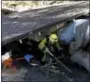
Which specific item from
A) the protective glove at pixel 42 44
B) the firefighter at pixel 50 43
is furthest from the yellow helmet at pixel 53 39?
the protective glove at pixel 42 44

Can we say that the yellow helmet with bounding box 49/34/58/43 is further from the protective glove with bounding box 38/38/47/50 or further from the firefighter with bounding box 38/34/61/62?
the protective glove with bounding box 38/38/47/50

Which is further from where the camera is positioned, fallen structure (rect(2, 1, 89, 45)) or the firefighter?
the firefighter

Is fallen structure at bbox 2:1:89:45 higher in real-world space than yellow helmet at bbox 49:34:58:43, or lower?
higher

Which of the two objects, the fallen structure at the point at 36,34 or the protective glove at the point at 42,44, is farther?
the protective glove at the point at 42,44

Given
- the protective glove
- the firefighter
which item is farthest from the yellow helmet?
the protective glove

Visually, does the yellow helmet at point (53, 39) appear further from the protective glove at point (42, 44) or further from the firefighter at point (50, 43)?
the protective glove at point (42, 44)

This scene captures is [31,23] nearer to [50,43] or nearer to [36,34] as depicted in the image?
[36,34]

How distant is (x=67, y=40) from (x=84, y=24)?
1.24 feet

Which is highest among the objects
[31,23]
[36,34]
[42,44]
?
[31,23]

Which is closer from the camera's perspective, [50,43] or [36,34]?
[36,34]

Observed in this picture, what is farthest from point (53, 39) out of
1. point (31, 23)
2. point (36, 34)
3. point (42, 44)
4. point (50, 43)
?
point (31, 23)

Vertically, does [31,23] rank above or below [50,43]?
above

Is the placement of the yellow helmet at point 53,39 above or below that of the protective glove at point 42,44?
above

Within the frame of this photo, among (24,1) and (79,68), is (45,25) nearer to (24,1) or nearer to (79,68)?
(79,68)
